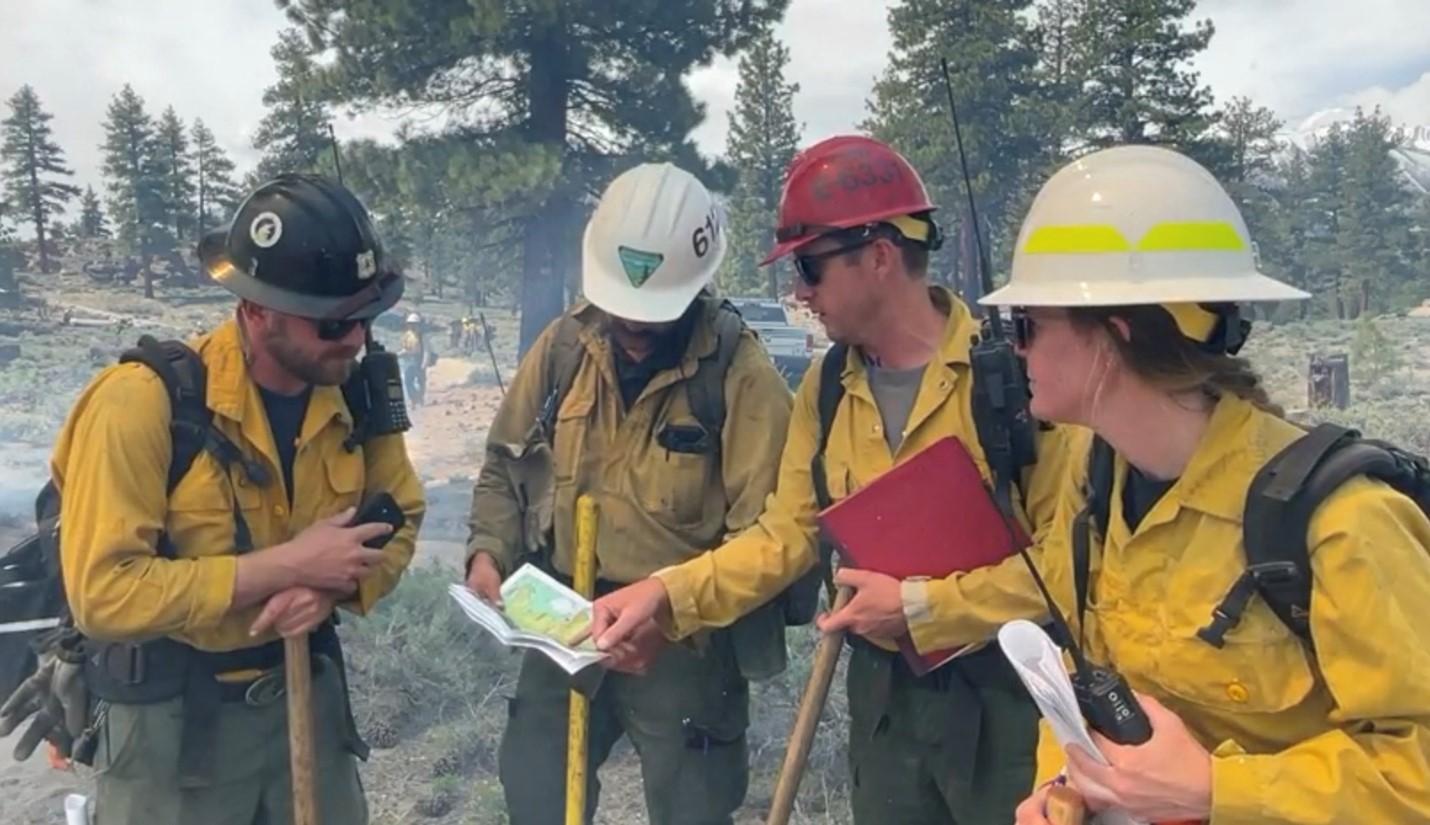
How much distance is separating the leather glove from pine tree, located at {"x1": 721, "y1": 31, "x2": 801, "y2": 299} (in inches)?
245

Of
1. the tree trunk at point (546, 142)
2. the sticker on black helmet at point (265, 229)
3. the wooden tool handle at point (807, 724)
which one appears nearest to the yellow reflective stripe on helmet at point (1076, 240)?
the wooden tool handle at point (807, 724)

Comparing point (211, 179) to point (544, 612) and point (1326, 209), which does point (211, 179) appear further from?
point (1326, 209)

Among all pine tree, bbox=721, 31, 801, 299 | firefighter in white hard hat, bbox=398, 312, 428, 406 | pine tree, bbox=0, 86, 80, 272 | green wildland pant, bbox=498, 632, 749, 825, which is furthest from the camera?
firefighter in white hard hat, bbox=398, 312, 428, 406

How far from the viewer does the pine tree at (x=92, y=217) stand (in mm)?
6945

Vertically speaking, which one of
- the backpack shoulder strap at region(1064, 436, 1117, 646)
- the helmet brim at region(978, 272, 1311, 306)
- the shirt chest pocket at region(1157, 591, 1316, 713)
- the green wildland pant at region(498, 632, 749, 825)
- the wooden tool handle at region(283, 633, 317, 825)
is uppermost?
the helmet brim at region(978, 272, 1311, 306)

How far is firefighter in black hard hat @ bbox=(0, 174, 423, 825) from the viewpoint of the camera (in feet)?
6.53

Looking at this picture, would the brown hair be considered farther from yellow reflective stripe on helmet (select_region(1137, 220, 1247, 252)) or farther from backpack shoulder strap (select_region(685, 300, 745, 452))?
backpack shoulder strap (select_region(685, 300, 745, 452))

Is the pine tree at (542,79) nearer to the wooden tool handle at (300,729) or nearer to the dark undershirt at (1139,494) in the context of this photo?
the wooden tool handle at (300,729)

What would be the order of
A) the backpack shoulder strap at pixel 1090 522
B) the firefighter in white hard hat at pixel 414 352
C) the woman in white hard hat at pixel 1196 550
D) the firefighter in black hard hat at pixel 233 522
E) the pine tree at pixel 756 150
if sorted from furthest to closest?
the firefighter in white hard hat at pixel 414 352
the pine tree at pixel 756 150
the firefighter in black hard hat at pixel 233 522
the backpack shoulder strap at pixel 1090 522
the woman in white hard hat at pixel 1196 550

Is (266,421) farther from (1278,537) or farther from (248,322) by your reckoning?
(1278,537)

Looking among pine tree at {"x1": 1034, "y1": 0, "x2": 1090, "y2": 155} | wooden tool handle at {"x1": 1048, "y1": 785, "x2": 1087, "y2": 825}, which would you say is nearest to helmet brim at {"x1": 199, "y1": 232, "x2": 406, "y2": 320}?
wooden tool handle at {"x1": 1048, "y1": 785, "x2": 1087, "y2": 825}

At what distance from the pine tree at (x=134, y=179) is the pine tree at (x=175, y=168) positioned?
44mm

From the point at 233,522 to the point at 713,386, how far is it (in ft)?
3.75

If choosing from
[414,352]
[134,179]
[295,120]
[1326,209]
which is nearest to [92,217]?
[134,179]
